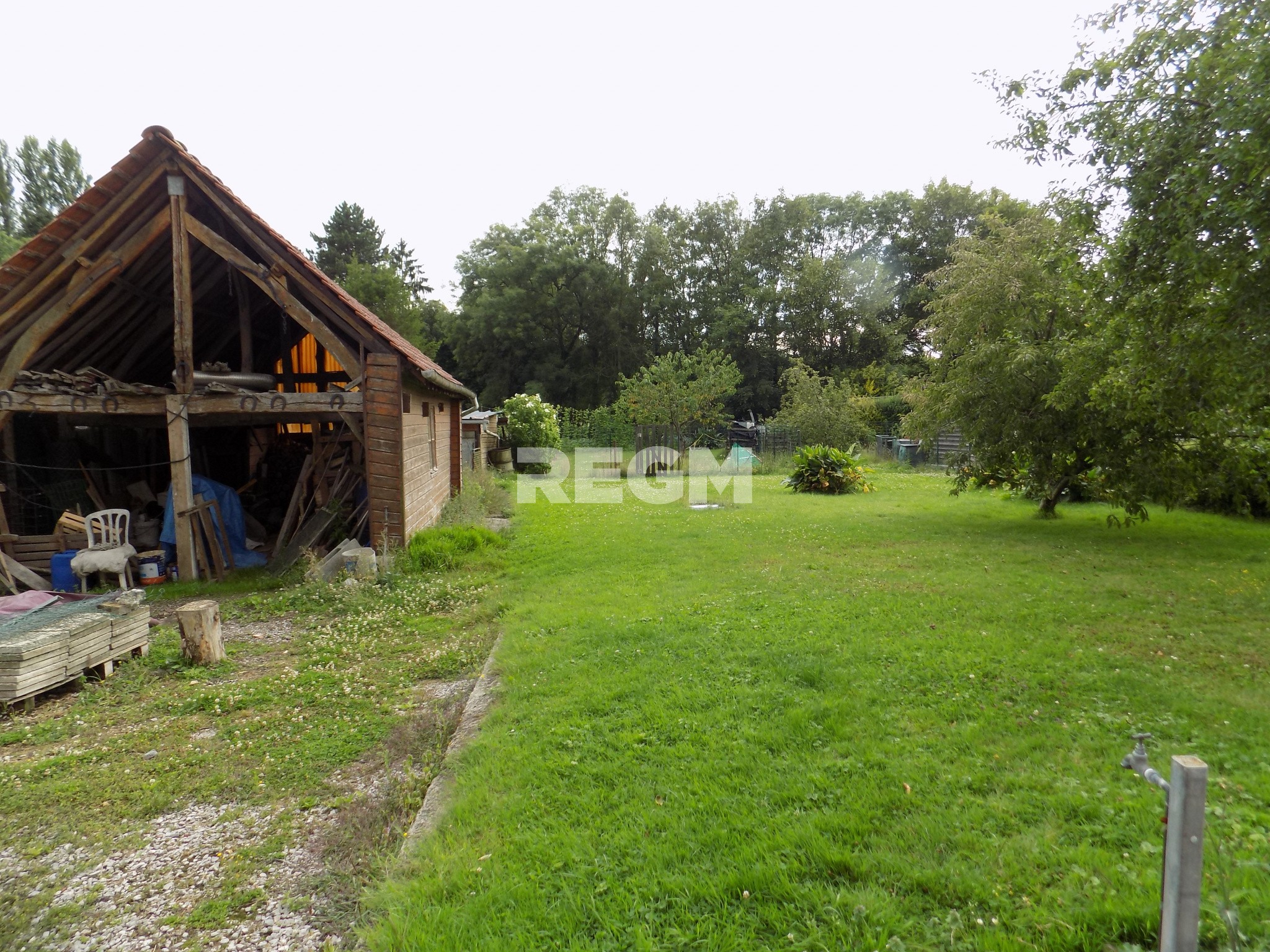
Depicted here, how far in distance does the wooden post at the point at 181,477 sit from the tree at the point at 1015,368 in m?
11.5

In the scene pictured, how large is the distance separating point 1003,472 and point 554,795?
39.3ft

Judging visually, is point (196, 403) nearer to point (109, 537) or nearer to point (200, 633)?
point (109, 537)

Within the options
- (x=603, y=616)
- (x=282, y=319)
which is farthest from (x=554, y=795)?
(x=282, y=319)

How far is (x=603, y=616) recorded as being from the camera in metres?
6.62

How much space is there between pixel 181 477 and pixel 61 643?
412 cm

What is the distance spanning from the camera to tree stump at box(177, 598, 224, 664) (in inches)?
230

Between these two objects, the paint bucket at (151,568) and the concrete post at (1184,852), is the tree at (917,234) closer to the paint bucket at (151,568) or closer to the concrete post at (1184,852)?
the paint bucket at (151,568)

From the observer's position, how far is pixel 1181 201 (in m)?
5.53

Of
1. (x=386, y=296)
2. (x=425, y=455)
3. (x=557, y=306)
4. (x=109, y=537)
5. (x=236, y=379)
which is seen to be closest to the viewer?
(x=109, y=537)

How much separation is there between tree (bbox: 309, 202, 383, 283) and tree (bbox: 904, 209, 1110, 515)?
40.2m

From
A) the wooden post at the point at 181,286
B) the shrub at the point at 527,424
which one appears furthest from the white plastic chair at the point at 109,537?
the shrub at the point at 527,424

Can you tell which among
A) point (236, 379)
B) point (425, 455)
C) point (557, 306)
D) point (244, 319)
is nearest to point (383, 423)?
point (236, 379)

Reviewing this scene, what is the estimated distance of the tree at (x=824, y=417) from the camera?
24.2 m

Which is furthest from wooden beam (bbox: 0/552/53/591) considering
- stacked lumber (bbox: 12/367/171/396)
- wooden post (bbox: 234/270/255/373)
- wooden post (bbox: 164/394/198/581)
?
wooden post (bbox: 234/270/255/373)
